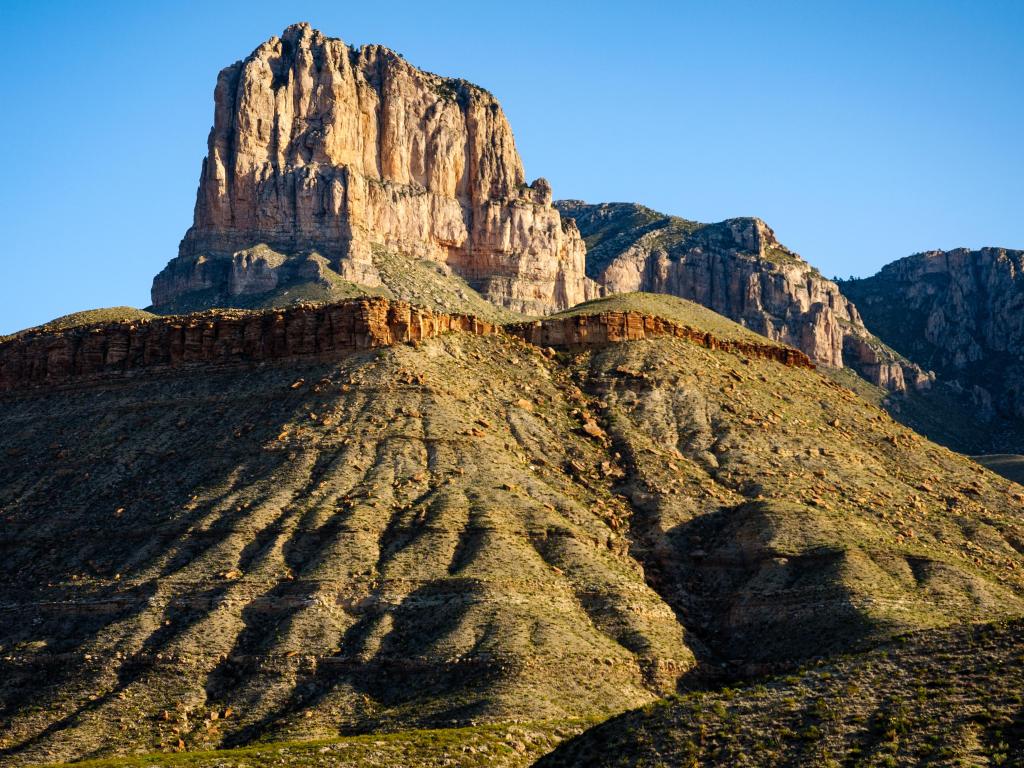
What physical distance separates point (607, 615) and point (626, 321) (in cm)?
4451

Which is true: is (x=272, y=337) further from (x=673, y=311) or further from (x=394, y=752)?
(x=394, y=752)

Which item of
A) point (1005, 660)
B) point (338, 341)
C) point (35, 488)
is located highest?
point (338, 341)

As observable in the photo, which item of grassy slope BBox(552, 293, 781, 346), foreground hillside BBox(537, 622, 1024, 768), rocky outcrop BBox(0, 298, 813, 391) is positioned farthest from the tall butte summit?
grassy slope BBox(552, 293, 781, 346)

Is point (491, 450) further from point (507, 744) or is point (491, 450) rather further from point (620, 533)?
point (507, 744)

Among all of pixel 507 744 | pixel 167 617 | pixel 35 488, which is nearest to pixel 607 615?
pixel 507 744

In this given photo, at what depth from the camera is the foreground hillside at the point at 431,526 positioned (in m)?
80.5

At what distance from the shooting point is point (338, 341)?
375 ft

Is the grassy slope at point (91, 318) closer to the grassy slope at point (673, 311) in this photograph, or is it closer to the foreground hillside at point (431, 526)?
the foreground hillside at point (431, 526)

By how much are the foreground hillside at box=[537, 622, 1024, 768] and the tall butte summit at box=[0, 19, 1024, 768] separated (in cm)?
16

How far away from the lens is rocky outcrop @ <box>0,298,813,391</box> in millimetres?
114812

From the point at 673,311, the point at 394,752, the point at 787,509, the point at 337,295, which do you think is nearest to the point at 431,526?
the point at 787,509

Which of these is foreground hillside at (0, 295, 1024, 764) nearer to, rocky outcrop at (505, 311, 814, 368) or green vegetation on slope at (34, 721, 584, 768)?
rocky outcrop at (505, 311, 814, 368)

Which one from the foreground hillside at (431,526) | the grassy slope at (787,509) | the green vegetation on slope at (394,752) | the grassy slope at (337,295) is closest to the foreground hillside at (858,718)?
the green vegetation on slope at (394,752)

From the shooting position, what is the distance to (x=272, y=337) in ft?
384
